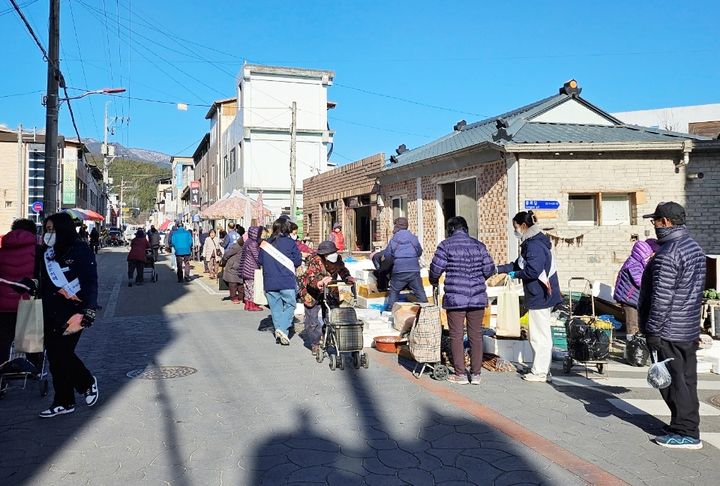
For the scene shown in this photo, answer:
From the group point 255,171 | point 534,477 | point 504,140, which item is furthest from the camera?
point 255,171

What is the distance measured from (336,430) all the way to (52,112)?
34.1 ft

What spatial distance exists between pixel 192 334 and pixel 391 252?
361 cm

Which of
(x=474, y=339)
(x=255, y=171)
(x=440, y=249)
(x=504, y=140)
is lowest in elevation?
(x=474, y=339)

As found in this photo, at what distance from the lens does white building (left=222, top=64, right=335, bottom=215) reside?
33903mm

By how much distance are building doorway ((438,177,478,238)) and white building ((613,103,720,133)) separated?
33.6m

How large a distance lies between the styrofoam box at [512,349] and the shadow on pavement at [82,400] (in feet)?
13.5

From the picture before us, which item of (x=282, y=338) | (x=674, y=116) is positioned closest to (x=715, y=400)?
(x=282, y=338)

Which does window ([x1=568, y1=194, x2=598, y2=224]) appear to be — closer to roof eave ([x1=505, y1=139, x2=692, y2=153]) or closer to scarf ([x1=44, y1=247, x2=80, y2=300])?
roof eave ([x1=505, y1=139, x2=692, y2=153])

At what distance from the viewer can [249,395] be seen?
6.29 metres

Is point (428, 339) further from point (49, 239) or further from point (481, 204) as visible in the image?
point (481, 204)

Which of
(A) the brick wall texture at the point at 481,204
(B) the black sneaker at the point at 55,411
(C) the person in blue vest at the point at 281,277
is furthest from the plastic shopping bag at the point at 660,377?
(A) the brick wall texture at the point at 481,204

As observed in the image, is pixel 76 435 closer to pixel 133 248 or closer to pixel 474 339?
pixel 474 339

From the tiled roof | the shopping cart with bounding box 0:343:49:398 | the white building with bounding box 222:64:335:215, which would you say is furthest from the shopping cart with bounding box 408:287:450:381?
the white building with bounding box 222:64:335:215

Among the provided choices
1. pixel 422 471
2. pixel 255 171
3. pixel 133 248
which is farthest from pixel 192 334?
pixel 255 171
